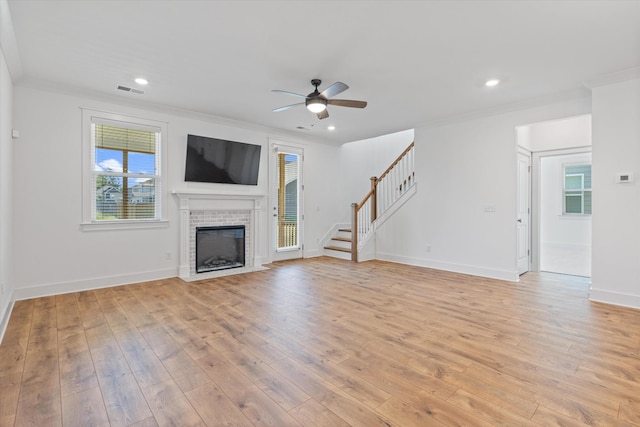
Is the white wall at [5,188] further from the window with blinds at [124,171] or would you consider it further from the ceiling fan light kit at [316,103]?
the ceiling fan light kit at [316,103]

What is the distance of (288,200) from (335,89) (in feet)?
12.4

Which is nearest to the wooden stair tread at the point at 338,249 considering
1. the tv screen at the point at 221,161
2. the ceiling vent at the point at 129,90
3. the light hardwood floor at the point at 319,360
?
the tv screen at the point at 221,161

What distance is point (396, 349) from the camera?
8.48ft

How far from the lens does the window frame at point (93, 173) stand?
4.37 metres

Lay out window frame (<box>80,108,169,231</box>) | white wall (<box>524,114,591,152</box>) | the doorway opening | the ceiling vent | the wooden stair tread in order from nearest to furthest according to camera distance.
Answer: the ceiling vent
window frame (<box>80,108,169,231</box>)
white wall (<box>524,114,591,152</box>)
the doorway opening
the wooden stair tread

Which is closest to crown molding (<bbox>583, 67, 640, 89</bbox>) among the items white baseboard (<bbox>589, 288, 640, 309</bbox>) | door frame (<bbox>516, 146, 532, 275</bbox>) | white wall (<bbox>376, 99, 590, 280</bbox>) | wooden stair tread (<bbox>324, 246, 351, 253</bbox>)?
white wall (<bbox>376, 99, 590, 280</bbox>)

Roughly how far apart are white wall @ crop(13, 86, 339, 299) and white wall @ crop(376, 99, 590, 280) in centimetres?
453

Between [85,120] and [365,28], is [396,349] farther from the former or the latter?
[85,120]

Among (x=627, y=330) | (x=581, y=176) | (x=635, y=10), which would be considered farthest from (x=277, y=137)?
(x=581, y=176)

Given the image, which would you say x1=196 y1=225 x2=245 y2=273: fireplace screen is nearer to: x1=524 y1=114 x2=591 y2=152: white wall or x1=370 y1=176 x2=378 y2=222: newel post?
x1=370 y1=176 x2=378 y2=222: newel post

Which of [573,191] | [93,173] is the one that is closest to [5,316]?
[93,173]

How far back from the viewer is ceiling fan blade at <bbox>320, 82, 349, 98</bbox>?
131 inches

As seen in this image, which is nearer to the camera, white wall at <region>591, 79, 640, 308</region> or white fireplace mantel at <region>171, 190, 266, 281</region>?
white wall at <region>591, 79, 640, 308</region>

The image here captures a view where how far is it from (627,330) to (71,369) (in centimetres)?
482
